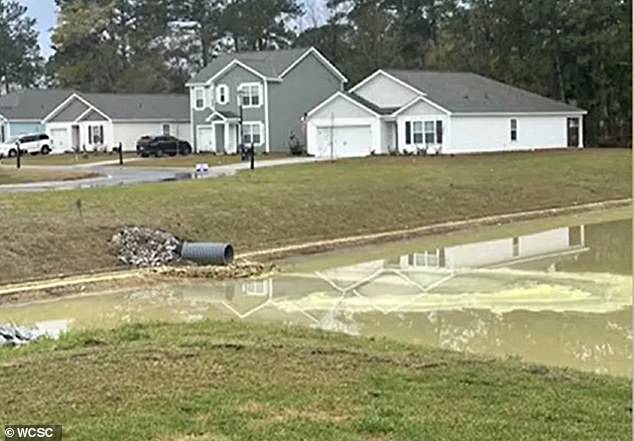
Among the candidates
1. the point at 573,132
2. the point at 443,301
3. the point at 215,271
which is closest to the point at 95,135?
the point at 573,132

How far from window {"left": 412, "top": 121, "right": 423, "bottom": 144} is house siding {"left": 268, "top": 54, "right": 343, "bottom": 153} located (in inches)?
304

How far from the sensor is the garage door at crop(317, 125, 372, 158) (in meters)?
50.3

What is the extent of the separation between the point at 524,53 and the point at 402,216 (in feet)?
112

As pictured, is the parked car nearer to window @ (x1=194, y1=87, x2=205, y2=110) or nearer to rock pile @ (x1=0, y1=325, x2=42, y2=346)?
window @ (x1=194, y1=87, x2=205, y2=110)

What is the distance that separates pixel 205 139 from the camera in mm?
58281

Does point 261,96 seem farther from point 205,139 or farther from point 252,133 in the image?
point 205,139

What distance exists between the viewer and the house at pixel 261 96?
181ft

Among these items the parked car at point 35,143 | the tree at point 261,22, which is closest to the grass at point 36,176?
the parked car at point 35,143

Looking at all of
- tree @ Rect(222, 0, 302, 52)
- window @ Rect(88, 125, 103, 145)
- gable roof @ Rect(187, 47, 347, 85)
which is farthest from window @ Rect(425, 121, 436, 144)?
tree @ Rect(222, 0, 302, 52)

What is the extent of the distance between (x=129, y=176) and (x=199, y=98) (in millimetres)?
23478

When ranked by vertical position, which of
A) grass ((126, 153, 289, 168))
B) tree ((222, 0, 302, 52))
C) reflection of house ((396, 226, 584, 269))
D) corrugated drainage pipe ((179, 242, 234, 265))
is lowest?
reflection of house ((396, 226, 584, 269))

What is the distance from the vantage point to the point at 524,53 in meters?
60.0

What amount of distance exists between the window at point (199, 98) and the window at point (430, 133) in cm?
1521

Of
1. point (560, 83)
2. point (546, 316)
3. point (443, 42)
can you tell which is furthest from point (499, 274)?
point (443, 42)
